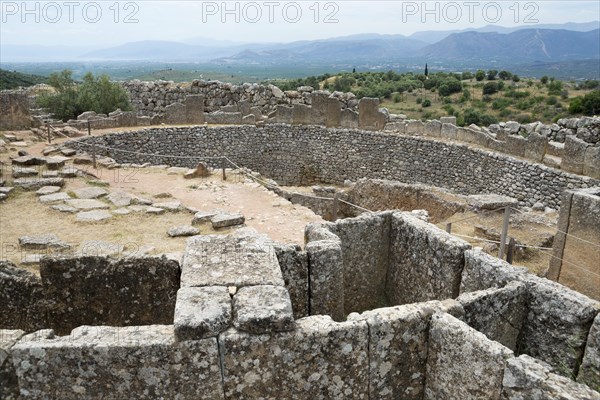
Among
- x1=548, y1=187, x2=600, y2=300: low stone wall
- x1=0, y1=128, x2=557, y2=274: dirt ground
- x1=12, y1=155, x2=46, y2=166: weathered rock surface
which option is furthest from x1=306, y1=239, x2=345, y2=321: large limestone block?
x1=12, y1=155, x2=46, y2=166: weathered rock surface

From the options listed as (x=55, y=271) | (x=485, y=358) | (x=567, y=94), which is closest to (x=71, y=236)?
(x=55, y=271)

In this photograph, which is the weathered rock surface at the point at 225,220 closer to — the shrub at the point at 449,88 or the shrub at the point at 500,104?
the shrub at the point at 500,104

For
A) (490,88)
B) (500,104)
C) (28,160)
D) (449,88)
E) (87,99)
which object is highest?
(449,88)

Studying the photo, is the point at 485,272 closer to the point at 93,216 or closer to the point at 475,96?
the point at 93,216

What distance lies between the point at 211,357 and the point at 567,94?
1770 inches

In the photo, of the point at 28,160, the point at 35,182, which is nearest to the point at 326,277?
the point at 35,182

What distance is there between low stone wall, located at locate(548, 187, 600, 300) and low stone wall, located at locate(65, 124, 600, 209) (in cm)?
761

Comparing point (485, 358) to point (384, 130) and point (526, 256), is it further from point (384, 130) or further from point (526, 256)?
point (384, 130)

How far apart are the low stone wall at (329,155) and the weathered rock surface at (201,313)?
1419 centimetres

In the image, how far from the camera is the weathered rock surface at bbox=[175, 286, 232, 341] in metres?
3.26

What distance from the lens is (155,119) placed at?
76.6 feet

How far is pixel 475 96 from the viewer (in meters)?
44.7

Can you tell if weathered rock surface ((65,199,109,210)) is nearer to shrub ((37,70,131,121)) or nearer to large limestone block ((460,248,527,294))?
large limestone block ((460,248,527,294))

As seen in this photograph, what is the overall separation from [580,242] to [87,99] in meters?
23.8
